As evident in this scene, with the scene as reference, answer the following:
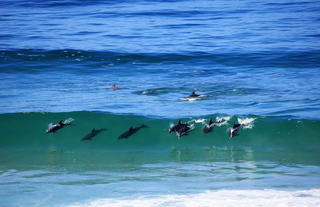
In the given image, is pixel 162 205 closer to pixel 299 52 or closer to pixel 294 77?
pixel 294 77

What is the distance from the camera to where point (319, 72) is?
16562 mm

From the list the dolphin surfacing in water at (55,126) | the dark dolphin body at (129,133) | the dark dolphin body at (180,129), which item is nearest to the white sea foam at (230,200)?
the dark dolphin body at (180,129)

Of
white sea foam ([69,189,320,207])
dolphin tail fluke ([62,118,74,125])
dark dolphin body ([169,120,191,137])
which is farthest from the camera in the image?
dolphin tail fluke ([62,118,74,125])

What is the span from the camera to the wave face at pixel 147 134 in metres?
11.0

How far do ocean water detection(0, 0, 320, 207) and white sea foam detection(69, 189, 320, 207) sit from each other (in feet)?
0.08

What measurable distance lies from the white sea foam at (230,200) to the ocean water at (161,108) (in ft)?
0.08

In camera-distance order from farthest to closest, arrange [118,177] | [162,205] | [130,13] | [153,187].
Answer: [130,13] < [118,177] < [153,187] < [162,205]

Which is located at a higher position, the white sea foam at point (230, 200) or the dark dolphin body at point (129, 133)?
the dark dolphin body at point (129, 133)

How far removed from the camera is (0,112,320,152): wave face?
35.9ft

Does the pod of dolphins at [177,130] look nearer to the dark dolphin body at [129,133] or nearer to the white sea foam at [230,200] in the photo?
the dark dolphin body at [129,133]

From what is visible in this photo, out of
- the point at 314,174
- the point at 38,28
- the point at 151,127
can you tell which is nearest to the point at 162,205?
the point at 314,174

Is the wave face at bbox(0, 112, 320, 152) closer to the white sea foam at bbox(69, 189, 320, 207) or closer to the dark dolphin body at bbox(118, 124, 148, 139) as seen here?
the dark dolphin body at bbox(118, 124, 148, 139)

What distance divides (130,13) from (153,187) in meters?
19.2

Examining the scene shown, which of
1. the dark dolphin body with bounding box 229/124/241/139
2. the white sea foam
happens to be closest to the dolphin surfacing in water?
the dark dolphin body with bounding box 229/124/241/139
